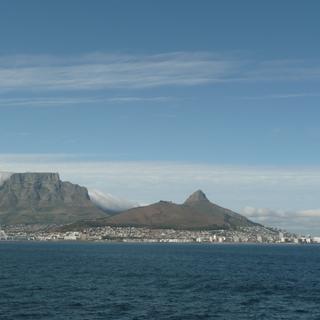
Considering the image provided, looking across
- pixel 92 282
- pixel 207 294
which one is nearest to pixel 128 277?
pixel 92 282

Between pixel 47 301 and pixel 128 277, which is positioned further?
pixel 128 277

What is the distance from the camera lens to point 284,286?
470 ft

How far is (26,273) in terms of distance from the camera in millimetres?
170625

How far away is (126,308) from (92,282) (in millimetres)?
43817

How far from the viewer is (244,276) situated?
17050cm

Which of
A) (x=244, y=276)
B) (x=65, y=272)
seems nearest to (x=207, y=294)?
(x=244, y=276)

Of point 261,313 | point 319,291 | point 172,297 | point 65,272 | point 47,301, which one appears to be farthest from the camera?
point 65,272

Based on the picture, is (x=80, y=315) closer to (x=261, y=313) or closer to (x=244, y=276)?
(x=261, y=313)

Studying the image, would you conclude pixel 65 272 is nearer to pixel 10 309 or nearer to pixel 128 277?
pixel 128 277

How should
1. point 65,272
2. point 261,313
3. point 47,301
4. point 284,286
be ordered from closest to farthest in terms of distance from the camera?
point 261,313
point 47,301
point 284,286
point 65,272

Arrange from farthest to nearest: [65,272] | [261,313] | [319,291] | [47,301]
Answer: [65,272] < [319,291] < [47,301] < [261,313]

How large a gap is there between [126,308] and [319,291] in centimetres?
5092

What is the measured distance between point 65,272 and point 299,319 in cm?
9380

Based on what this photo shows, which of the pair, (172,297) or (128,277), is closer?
(172,297)
